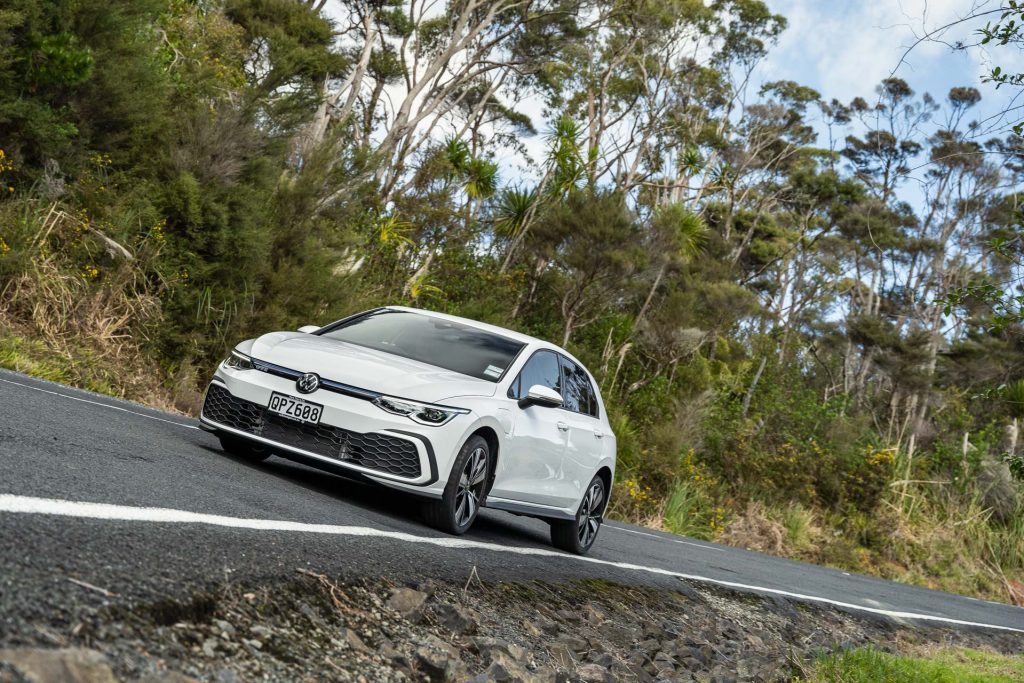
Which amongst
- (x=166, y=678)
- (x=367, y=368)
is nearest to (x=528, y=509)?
(x=367, y=368)

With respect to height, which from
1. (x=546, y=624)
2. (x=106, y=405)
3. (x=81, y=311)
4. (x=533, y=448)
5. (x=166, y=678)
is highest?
(x=81, y=311)

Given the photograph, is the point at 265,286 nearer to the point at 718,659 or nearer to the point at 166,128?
the point at 166,128

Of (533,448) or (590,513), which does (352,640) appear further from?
(590,513)

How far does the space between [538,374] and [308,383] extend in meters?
2.21

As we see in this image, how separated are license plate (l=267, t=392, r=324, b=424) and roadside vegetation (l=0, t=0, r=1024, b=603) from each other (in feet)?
15.3

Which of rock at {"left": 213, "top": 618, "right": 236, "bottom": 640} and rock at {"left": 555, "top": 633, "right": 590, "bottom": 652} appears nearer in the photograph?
rock at {"left": 213, "top": 618, "right": 236, "bottom": 640}

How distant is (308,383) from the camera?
24.0 ft

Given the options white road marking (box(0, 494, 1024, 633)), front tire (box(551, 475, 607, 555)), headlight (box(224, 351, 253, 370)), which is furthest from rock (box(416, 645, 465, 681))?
front tire (box(551, 475, 607, 555))

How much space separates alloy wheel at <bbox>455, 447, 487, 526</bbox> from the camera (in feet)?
24.6

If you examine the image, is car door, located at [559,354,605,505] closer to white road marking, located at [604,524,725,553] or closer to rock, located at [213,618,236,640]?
rock, located at [213,618,236,640]

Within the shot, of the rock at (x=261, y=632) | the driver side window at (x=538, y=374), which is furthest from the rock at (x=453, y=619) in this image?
the driver side window at (x=538, y=374)

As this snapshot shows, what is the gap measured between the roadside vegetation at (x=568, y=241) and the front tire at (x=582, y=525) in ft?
11.3

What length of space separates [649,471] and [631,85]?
74.3 feet

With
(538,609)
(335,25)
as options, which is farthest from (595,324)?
(538,609)
